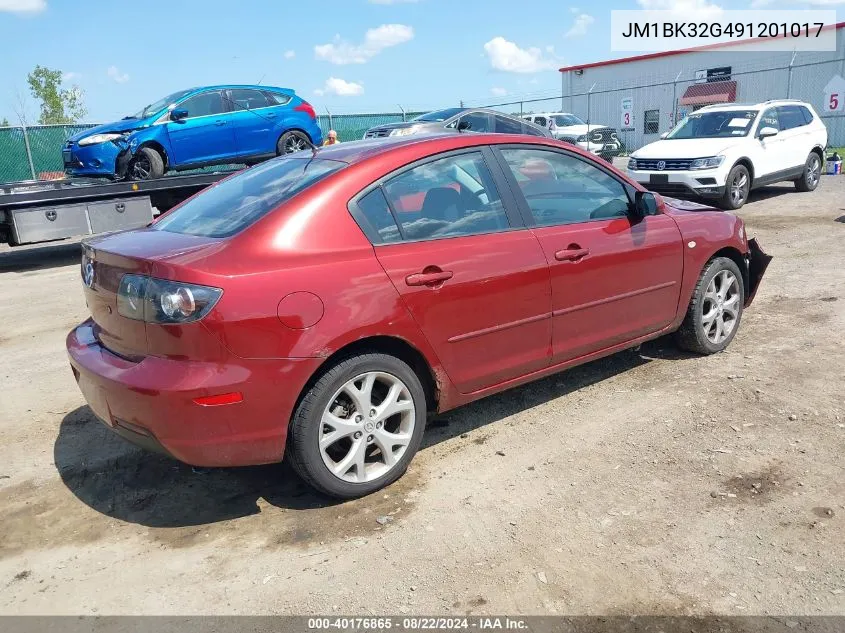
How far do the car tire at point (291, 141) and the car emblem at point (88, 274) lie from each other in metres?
9.66

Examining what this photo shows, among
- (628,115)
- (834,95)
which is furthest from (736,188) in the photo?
(628,115)

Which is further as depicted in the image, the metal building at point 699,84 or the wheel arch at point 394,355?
the metal building at point 699,84

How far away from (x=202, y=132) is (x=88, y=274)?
29.6ft

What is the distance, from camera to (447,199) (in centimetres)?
376

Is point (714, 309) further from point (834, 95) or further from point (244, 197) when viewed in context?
A: point (834, 95)

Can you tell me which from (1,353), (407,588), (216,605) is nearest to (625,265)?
(407,588)

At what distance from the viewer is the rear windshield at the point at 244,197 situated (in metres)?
3.45

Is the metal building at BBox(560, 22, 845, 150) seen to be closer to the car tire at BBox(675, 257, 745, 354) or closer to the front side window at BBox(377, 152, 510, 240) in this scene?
the car tire at BBox(675, 257, 745, 354)

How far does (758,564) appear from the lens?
2.86m

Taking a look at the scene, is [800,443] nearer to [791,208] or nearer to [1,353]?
[1,353]

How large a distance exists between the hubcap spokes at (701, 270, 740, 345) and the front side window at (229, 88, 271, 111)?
952 centimetres

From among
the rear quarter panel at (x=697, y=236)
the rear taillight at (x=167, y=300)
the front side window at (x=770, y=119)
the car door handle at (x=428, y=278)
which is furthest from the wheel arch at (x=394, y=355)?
the front side window at (x=770, y=119)

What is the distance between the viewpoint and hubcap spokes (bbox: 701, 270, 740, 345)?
5074mm

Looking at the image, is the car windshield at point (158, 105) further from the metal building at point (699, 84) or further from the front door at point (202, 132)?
the metal building at point (699, 84)
